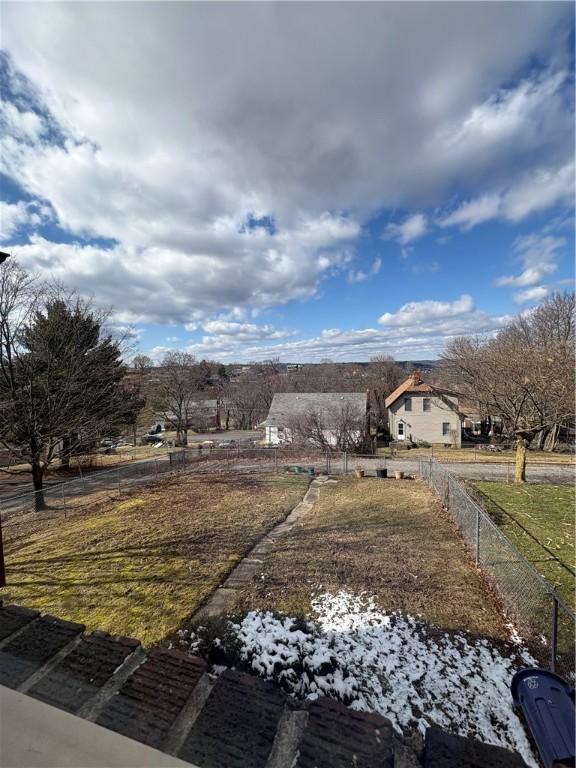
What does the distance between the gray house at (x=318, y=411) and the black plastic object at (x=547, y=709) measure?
935 inches

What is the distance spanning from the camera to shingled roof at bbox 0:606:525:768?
1496 mm

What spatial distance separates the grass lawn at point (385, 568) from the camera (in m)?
5.35

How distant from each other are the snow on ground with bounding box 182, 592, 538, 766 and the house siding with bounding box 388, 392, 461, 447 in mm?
30012

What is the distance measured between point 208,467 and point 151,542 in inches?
483

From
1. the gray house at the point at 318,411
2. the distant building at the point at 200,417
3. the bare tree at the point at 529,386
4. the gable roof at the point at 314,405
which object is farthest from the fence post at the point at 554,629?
the distant building at the point at 200,417

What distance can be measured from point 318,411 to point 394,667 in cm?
2700

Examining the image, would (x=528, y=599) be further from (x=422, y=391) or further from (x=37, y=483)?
(x=422, y=391)

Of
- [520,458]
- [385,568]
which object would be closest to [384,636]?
[385,568]

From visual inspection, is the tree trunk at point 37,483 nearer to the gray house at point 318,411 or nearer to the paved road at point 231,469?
the paved road at point 231,469

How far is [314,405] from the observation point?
33.5 m

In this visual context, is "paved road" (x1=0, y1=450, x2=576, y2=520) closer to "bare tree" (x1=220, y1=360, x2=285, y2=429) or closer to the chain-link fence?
the chain-link fence

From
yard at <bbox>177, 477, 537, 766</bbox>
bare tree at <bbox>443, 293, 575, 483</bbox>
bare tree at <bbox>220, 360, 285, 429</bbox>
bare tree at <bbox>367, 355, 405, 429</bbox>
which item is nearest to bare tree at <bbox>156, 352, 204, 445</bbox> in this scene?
bare tree at <bbox>220, 360, 285, 429</bbox>

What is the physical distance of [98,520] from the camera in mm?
10609

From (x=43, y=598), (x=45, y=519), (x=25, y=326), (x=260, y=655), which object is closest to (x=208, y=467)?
(x=45, y=519)
